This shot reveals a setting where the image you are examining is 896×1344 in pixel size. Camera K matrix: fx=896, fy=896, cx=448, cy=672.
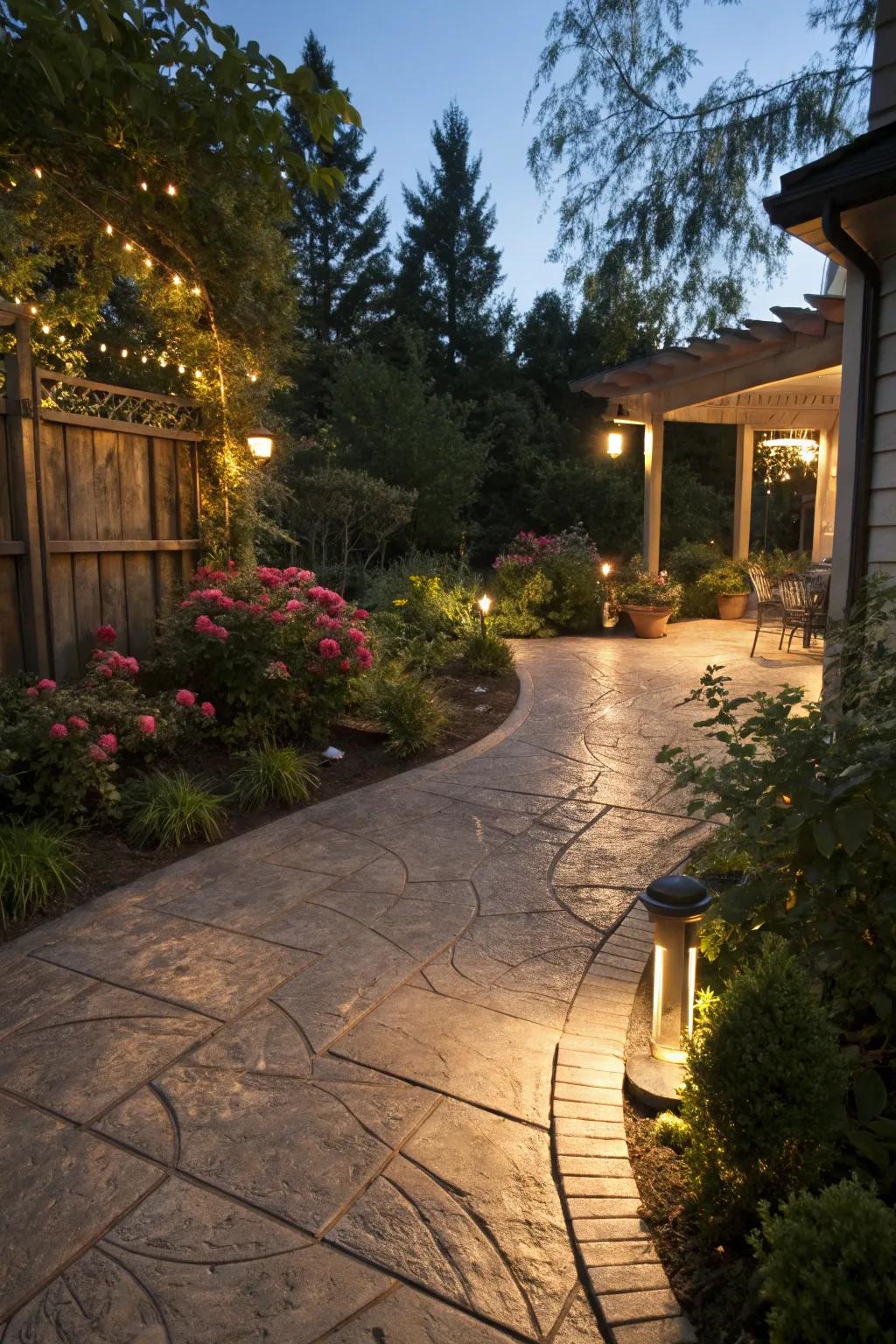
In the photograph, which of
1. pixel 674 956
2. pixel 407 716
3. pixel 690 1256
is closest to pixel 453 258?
pixel 407 716

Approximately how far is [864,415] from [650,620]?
662 centimetres

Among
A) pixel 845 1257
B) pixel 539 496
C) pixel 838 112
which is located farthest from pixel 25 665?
pixel 539 496

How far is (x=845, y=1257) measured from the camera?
57.1 inches

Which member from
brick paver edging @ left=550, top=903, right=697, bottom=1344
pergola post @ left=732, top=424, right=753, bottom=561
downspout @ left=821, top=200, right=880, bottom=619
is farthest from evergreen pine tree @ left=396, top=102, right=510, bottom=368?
brick paver edging @ left=550, top=903, right=697, bottom=1344

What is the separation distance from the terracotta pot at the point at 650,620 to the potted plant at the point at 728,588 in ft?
6.75

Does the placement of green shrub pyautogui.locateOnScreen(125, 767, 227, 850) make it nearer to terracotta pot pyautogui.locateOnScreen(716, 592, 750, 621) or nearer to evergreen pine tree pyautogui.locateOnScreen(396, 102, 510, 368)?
terracotta pot pyautogui.locateOnScreen(716, 592, 750, 621)

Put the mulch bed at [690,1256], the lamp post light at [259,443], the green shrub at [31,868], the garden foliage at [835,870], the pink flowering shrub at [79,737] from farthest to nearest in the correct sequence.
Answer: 1. the lamp post light at [259,443]
2. the pink flowering shrub at [79,737]
3. the green shrub at [31,868]
4. the garden foliage at [835,870]
5. the mulch bed at [690,1256]

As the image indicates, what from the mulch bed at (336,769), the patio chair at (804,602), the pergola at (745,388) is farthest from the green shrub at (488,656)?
the pergola at (745,388)

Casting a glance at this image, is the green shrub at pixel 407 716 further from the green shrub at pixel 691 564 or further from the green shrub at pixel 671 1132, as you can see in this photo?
the green shrub at pixel 691 564

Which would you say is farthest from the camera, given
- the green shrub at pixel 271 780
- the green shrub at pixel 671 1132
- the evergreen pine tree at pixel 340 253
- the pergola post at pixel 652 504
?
the evergreen pine tree at pixel 340 253

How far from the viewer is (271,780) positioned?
16.2 feet

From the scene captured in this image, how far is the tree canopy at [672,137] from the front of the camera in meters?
7.69

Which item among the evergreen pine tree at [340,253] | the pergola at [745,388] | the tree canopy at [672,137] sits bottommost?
the pergola at [745,388]

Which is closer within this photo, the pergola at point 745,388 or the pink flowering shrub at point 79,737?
the pink flowering shrub at point 79,737
